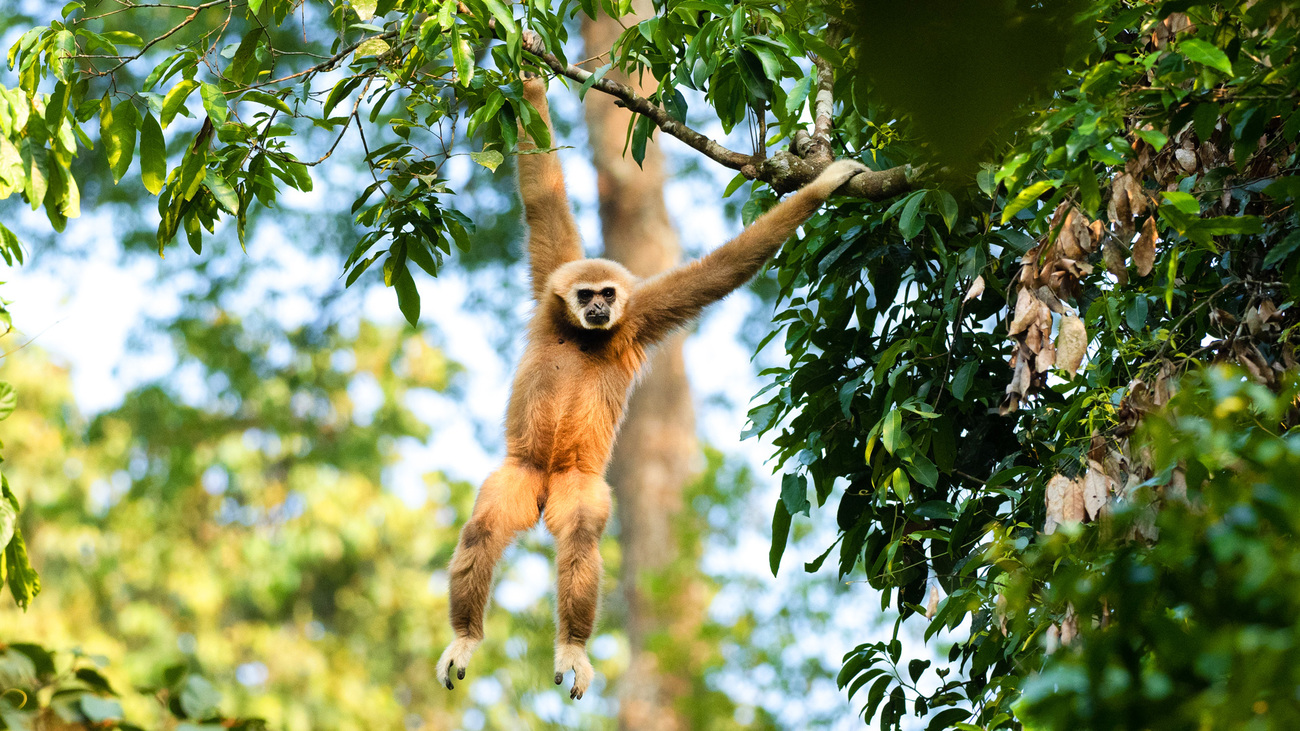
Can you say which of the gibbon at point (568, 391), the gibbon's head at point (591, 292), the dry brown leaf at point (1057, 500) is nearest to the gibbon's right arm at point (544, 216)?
the gibbon at point (568, 391)

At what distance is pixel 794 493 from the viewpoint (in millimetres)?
3793

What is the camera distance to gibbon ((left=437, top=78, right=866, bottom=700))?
4676 millimetres

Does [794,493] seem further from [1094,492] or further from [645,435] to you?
[645,435]

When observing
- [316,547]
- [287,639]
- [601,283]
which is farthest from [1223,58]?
[287,639]

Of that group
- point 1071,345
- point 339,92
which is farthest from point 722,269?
point 1071,345

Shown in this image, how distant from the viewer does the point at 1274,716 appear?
115cm

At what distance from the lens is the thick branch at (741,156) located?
386cm

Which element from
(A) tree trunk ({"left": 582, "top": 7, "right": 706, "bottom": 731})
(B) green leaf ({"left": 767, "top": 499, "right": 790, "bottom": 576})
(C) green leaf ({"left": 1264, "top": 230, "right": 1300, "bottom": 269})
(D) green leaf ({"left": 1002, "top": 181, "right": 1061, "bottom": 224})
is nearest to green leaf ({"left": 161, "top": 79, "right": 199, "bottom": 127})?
(B) green leaf ({"left": 767, "top": 499, "right": 790, "bottom": 576})

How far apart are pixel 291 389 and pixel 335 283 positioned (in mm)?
2302

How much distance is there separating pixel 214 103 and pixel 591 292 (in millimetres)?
2150

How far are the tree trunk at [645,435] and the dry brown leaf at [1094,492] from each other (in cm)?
631

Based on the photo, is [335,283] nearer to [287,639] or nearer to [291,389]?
[291,389]

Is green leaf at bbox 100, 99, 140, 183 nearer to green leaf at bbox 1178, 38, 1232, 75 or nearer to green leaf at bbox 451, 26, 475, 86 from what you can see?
green leaf at bbox 451, 26, 475, 86

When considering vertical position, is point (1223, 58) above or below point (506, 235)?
below
